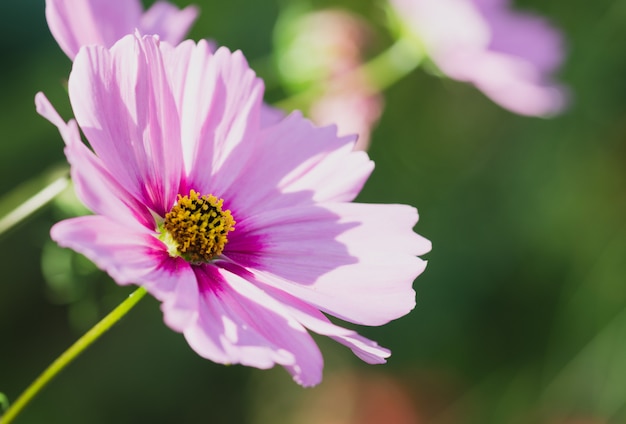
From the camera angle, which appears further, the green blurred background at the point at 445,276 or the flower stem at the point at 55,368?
the green blurred background at the point at 445,276

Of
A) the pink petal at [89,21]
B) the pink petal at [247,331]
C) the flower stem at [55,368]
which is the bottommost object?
the pink petal at [247,331]

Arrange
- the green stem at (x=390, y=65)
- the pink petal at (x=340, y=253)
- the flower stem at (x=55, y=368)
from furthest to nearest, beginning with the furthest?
the green stem at (x=390, y=65) → the pink petal at (x=340, y=253) → the flower stem at (x=55, y=368)

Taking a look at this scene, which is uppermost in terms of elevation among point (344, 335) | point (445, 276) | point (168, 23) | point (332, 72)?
point (168, 23)

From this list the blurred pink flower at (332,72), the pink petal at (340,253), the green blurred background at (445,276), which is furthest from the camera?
the green blurred background at (445,276)

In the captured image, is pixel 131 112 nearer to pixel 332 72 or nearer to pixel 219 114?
pixel 219 114

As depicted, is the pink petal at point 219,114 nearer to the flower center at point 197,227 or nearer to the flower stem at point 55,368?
the flower center at point 197,227

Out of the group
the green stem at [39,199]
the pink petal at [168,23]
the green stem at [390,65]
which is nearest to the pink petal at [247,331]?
the green stem at [39,199]

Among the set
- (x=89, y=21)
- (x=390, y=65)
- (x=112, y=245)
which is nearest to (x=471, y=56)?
(x=390, y=65)

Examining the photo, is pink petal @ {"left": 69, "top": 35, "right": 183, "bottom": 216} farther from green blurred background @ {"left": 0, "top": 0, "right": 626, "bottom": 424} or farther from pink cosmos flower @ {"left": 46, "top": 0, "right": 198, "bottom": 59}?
green blurred background @ {"left": 0, "top": 0, "right": 626, "bottom": 424}
